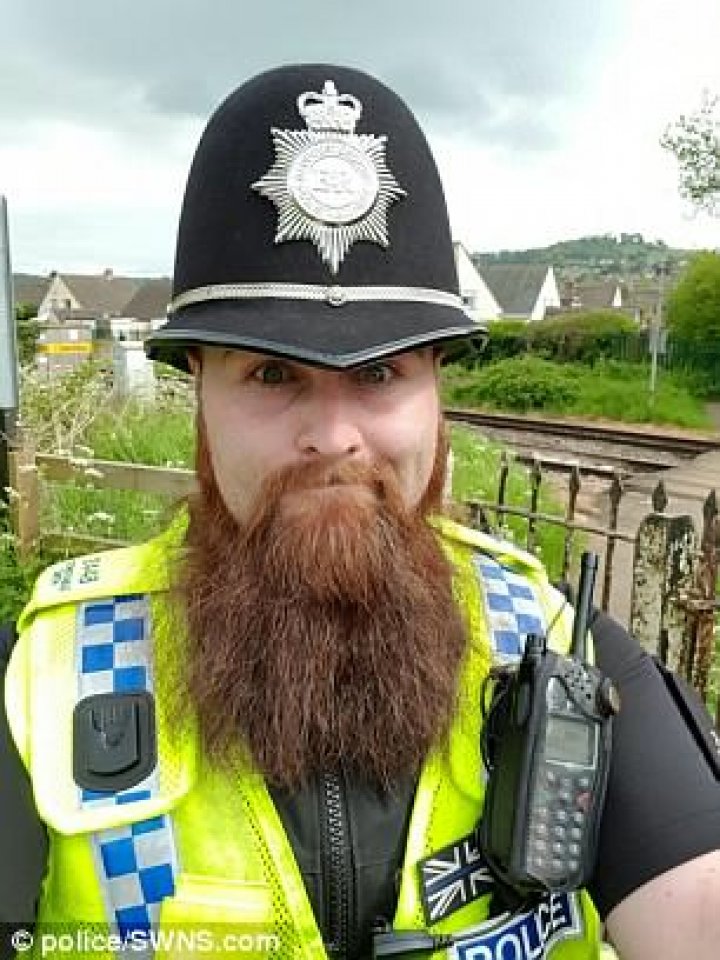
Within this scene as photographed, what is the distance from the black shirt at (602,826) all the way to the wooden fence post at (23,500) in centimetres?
374

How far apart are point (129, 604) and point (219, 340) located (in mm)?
459

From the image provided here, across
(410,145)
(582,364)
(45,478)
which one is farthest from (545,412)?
(410,145)

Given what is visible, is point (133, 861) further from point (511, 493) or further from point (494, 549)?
point (511, 493)

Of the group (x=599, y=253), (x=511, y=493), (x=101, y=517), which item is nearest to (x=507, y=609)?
(x=101, y=517)

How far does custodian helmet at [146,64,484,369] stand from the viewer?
4.11 feet

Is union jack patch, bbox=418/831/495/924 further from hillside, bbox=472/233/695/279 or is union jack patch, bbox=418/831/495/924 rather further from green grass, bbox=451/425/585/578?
hillside, bbox=472/233/695/279

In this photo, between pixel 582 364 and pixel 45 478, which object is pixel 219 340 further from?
pixel 582 364

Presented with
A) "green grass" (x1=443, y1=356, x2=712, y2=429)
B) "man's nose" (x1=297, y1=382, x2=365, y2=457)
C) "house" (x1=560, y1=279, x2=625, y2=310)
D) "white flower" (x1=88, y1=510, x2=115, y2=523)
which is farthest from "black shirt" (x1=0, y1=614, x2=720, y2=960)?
"house" (x1=560, y1=279, x2=625, y2=310)

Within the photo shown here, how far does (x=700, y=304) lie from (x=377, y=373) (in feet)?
82.9

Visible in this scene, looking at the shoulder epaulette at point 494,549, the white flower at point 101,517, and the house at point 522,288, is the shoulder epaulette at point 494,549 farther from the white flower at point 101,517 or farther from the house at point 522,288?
the house at point 522,288

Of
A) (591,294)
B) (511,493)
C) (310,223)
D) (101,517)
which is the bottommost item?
(511,493)

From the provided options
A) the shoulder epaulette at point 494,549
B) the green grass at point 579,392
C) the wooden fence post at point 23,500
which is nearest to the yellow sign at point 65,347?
the green grass at point 579,392

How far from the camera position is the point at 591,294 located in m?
55.0

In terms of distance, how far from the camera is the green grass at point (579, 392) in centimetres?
1888
